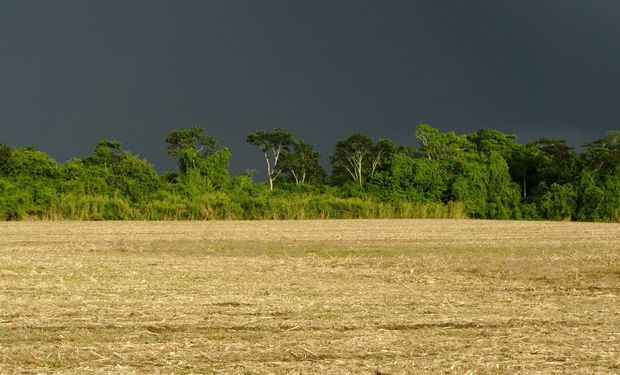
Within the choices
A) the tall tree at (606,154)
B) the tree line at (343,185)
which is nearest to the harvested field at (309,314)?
the tree line at (343,185)

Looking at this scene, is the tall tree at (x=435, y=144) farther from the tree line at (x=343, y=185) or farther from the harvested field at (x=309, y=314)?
the harvested field at (x=309, y=314)

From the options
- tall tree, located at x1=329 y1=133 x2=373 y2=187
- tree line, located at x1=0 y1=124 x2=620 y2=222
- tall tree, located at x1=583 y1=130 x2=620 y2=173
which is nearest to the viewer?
tree line, located at x1=0 y1=124 x2=620 y2=222

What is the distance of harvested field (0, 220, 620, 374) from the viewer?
7.04 meters

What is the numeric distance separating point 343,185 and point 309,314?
54.6 metres

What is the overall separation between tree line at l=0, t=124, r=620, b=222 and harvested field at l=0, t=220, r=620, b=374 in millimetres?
31196

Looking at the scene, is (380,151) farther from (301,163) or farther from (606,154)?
(606,154)

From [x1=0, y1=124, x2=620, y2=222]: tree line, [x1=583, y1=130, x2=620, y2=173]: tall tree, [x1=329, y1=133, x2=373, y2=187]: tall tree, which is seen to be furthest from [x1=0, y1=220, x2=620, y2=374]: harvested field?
[x1=329, y1=133, x2=373, y2=187]: tall tree

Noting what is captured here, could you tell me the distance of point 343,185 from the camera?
6444cm

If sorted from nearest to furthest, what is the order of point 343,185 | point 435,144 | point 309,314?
point 309,314, point 343,185, point 435,144

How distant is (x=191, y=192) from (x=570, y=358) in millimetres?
48766

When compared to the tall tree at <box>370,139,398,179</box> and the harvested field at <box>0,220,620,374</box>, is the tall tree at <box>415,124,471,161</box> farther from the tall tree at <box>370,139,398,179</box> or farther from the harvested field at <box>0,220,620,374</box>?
the harvested field at <box>0,220,620,374</box>

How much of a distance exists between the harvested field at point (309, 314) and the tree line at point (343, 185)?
31196 mm

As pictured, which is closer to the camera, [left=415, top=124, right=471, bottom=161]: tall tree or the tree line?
the tree line

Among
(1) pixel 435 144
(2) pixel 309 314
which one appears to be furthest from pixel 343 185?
(2) pixel 309 314
